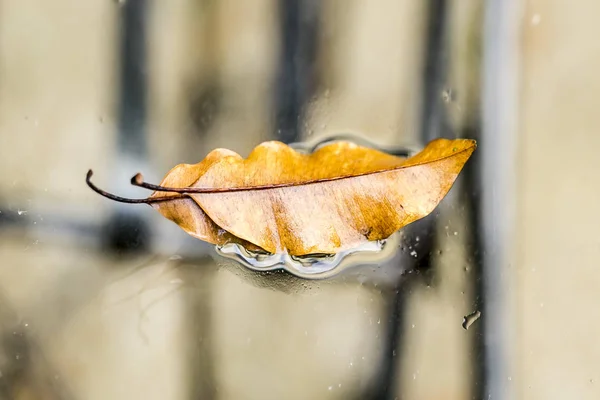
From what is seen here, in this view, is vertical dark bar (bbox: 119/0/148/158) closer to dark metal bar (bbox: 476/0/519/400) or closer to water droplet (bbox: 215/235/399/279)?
water droplet (bbox: 215/235/399/279)

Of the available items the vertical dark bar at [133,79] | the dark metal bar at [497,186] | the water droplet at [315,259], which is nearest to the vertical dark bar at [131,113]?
the vertical dark bar at [133,79]

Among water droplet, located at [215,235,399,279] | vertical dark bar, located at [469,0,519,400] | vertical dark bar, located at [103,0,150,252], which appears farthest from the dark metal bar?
vertical dark bar, located at [103,0,150,252]

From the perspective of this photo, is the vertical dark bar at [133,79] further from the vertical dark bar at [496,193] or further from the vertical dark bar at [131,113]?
the vertical dark bar at [496,193]

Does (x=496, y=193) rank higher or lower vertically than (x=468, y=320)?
higher

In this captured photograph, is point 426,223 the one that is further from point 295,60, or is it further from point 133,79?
point 133,79

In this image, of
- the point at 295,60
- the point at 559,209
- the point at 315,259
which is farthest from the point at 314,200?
the point at 559,209

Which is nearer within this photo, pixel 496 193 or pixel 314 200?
pixel 314 200
